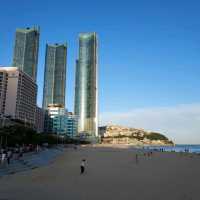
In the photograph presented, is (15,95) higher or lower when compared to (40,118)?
higher

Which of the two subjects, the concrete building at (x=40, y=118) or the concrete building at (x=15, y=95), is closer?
the concrete building at (x=15, y=95)

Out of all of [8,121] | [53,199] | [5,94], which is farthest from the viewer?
[5,94]

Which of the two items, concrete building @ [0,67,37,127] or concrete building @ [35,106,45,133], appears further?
concrete building @ [35,106,45,133]

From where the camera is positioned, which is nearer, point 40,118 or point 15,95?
point 15,95

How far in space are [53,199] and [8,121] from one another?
106383 mm

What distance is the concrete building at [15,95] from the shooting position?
449ft

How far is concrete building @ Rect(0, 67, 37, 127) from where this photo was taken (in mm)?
136750

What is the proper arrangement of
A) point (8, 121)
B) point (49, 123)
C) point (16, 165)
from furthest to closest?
point (49, 123), point (8, 121), point (16, 165)

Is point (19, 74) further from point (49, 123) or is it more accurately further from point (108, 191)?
point (108, 191)

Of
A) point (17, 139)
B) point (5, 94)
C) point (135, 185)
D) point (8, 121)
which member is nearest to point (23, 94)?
point (5, 94)

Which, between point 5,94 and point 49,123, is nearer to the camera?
point 5,94

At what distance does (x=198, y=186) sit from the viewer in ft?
64.0

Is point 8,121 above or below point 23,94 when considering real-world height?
below

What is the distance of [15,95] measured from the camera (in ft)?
452
